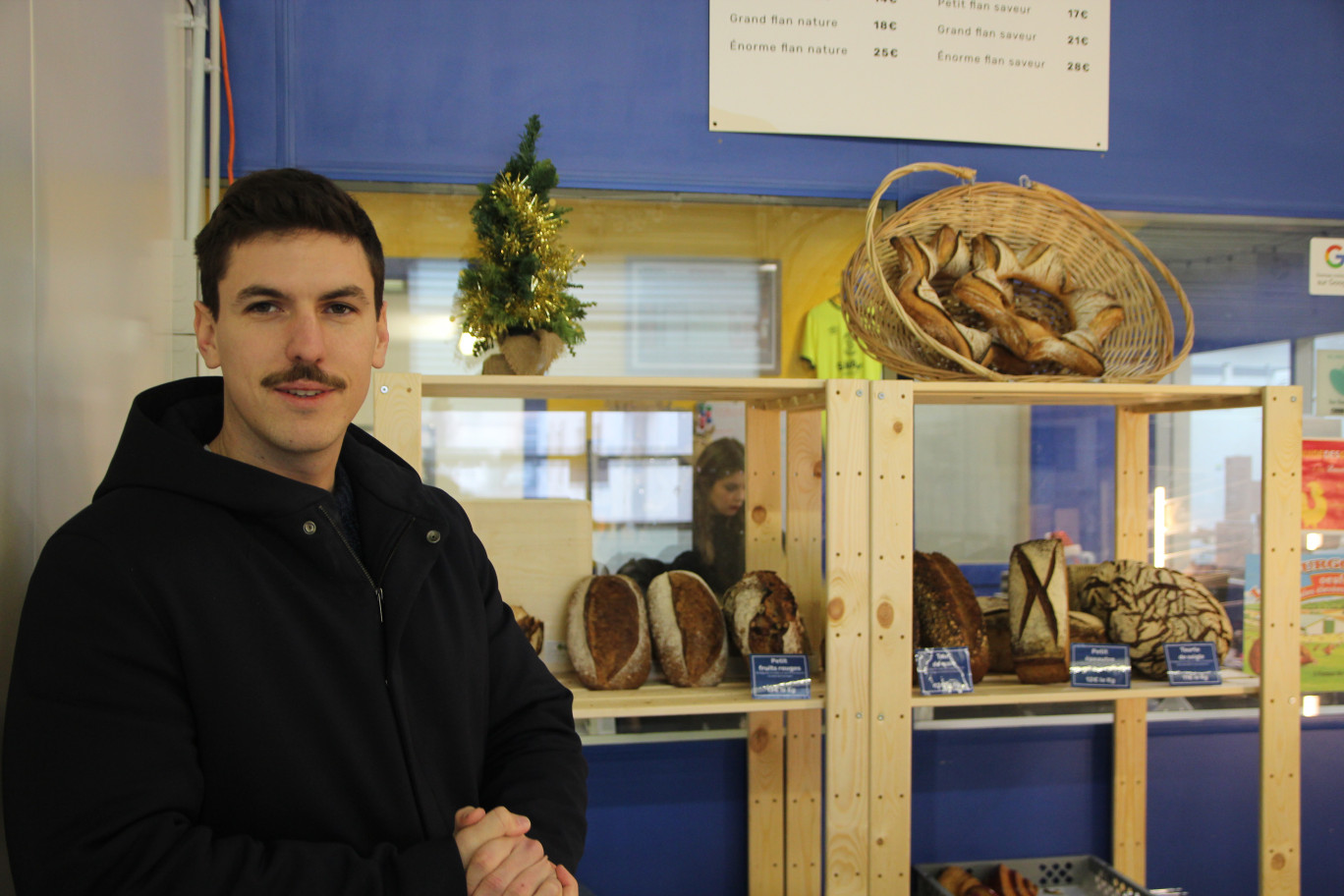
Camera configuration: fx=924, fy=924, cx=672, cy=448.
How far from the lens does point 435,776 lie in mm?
1071

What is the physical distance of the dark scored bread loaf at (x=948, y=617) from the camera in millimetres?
1857

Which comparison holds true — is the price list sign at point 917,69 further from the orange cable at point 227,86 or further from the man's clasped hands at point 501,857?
the man's clasped hands at point 501,857

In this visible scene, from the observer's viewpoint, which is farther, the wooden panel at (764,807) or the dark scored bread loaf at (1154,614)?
the wooden panel at (764,807)

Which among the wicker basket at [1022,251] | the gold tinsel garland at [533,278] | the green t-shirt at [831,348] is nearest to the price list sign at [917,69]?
the wicker basket at [1022,251]

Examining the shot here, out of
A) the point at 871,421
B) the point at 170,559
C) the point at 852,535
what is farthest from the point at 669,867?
the point at 170,559

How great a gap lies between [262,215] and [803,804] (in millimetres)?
1809

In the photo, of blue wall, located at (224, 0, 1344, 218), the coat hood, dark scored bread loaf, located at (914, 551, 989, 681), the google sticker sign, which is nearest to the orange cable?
blue wall, located at (224, 0, 1344, 218)

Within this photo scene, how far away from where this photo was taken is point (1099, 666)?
186 centimetres

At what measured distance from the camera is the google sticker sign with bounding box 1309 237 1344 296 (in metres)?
2.52

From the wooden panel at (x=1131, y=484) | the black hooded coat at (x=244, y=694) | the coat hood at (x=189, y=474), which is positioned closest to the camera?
the black hooded coat at (x=244, y=694)

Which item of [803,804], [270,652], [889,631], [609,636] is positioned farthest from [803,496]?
[270,652]

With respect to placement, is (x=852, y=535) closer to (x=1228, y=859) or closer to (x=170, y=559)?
(x=170, y=559)

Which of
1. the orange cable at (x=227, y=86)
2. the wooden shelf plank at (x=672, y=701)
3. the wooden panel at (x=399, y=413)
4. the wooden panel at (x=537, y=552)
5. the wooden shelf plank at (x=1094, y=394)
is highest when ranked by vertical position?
the orange cable at (x=227, y=86)

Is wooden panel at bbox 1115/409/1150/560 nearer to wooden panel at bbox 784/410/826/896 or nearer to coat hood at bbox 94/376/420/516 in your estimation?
wooden panel at bbox 784/410/826/896
